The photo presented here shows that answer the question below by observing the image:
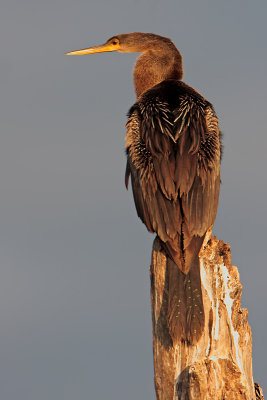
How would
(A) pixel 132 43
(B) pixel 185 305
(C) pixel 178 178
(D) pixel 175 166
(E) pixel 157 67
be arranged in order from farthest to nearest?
(A) pixel 132 43
(E) pixel 157 67
(D) pixel 175 166
(C) pixel 178 178
(B) pixel 185 305

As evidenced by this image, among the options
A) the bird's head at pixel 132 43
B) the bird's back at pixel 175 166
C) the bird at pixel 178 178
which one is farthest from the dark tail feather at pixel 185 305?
the bird's head at pixel 132 43

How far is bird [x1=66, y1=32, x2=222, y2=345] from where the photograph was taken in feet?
22.1

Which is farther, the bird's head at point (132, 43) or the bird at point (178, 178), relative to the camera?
the bird's head at point (132, 43)

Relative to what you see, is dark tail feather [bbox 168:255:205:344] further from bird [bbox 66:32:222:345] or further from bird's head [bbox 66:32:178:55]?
bird's head [bbox 66:32:178:55]

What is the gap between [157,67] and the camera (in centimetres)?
1037

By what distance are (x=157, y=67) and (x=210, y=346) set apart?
5.04 metres

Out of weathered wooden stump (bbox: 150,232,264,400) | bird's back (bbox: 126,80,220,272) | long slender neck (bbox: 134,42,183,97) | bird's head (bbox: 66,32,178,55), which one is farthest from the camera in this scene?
bird's head (bbox: 66,32,178,55)

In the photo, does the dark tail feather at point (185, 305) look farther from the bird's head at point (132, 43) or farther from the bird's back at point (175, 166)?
the bird's head at point (132, 43)

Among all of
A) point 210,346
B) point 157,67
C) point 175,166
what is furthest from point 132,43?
point 210,346

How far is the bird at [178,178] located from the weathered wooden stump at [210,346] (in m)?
0.09

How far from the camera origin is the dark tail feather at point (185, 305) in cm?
648

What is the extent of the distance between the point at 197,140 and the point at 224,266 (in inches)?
59.8

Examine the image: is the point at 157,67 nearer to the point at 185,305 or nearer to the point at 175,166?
the point at 175,166

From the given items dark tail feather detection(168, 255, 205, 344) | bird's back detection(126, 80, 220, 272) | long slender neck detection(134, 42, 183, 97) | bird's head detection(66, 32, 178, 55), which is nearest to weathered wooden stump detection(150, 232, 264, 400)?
dark tail feather detection(168, 255, 205, 344)
